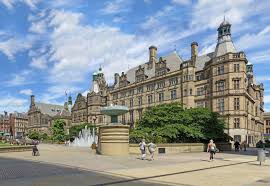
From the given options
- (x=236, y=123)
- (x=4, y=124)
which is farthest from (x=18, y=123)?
(x=236, y=123)

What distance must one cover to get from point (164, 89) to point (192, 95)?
Answer: 951 centimetres

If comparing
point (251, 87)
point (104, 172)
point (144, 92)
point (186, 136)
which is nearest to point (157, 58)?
point (144, 92)

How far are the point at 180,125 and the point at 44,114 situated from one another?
112 m

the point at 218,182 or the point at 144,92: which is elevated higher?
the point at 144,92

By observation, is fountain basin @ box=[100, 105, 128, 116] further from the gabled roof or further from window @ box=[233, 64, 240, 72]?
the gabled roof

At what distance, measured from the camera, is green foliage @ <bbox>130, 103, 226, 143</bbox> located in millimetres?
41312

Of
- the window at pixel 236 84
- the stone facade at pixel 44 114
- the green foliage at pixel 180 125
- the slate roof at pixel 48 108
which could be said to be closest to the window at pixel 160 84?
the window at pixel 236 84

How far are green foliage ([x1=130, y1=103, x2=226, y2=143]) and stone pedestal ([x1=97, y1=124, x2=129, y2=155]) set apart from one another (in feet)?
34.0

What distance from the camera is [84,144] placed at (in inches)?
2404

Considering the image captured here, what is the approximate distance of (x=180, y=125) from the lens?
42.3 meters

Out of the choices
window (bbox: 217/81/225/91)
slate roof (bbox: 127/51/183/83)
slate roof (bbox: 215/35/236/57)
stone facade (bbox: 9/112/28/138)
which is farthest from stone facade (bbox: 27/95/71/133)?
window (bbox: 217/81/225/91)

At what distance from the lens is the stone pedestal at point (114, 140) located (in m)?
29.8

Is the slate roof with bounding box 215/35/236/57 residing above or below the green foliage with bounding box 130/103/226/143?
above

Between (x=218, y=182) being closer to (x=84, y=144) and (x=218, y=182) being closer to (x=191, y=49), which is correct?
(x=84, y=144)
